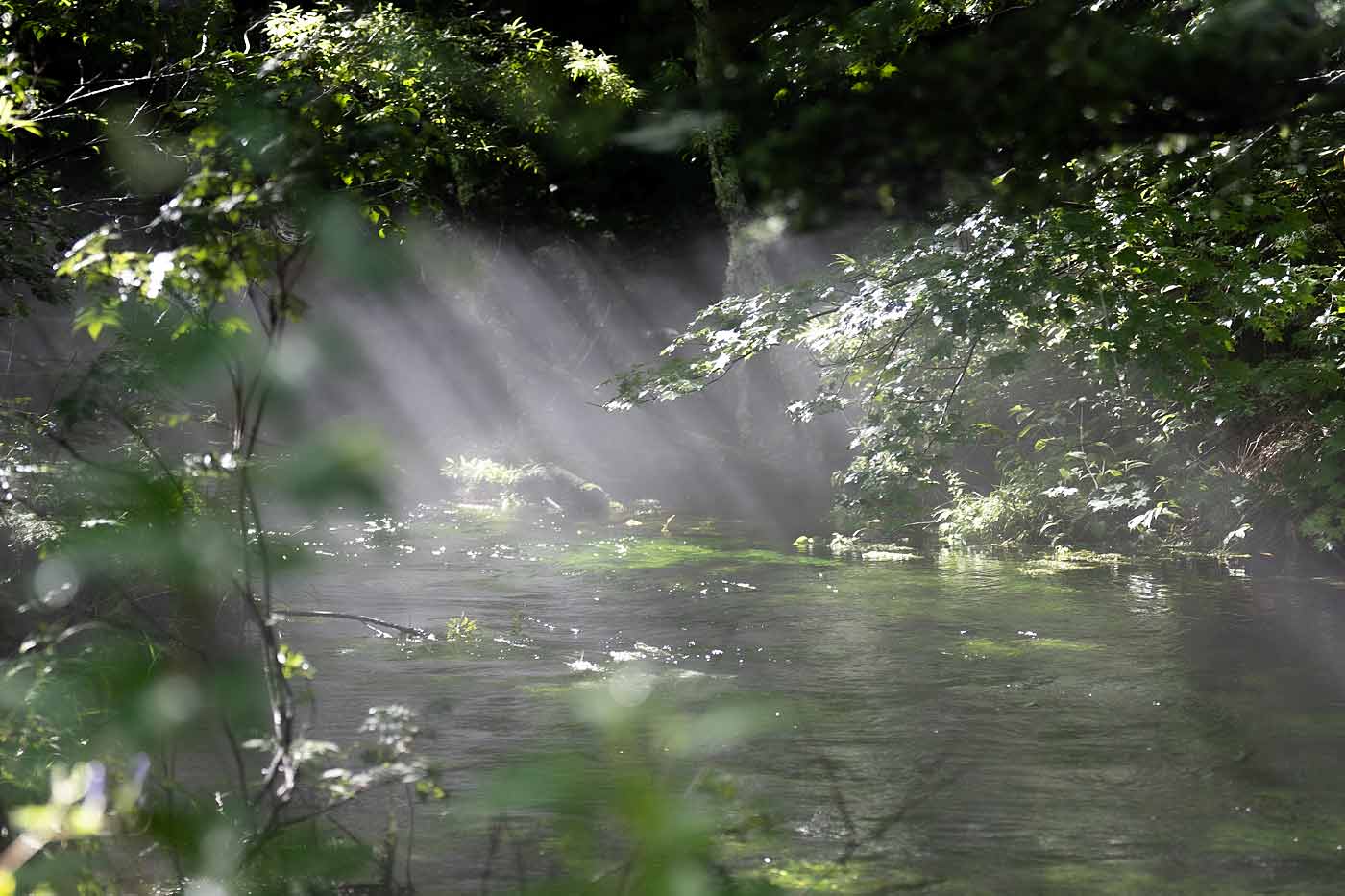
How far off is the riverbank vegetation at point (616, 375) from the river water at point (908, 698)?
10.3 inches

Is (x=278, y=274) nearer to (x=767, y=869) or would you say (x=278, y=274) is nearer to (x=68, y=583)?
(x=68, y=583)

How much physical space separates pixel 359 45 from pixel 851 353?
5.68 metres

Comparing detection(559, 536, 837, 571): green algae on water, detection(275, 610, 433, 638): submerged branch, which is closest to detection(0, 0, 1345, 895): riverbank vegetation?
detection(275, 610, 433, 638): submerged branch

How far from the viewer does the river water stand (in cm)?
380

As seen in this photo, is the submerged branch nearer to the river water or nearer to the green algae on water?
the river water

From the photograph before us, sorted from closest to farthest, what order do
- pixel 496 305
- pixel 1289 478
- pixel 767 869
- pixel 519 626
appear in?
pixel 767 869
pixel 519 626
pixel 1289 478
pixel 496 305

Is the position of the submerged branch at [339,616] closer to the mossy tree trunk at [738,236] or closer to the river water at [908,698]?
the river water at [908,698]

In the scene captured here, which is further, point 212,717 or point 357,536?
point 357,536

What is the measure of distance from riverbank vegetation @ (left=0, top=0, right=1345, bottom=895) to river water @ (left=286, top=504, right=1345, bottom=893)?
26 cm

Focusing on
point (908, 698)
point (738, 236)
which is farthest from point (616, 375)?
point (738, 236)

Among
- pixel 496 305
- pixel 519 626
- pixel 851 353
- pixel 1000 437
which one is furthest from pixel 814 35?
pixel 496 305

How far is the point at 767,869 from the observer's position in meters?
3.72

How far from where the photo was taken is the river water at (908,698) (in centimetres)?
380

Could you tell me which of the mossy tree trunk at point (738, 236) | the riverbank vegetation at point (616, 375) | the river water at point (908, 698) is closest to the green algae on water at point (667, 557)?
the river water at point (908, 698)
